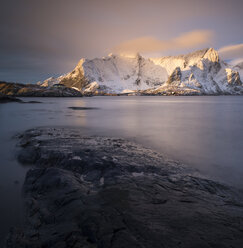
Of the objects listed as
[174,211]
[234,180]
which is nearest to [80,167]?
[174,211]

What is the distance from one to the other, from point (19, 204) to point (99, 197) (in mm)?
2164

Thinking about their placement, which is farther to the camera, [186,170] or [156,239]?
[186,170]

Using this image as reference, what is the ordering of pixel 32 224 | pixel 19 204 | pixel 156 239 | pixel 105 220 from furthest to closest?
pixel 19 204, pixel 32 224, pixel 105 220, pixel 156 239

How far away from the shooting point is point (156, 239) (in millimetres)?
2812

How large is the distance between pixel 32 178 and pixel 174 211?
436 cm

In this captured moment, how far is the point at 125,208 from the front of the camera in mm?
3660

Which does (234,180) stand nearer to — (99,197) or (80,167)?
(99,197)

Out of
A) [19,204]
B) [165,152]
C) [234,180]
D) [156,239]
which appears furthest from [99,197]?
[165,152]

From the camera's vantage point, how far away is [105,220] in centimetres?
324

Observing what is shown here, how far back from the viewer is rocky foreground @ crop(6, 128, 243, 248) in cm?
288

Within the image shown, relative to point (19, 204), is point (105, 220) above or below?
above

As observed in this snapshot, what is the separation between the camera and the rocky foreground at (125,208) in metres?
2.88

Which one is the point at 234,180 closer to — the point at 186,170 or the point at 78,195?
the point at 186,170

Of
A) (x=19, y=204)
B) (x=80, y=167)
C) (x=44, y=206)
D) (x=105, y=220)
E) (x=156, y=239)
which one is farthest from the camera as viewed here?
(x=80, y=167)
